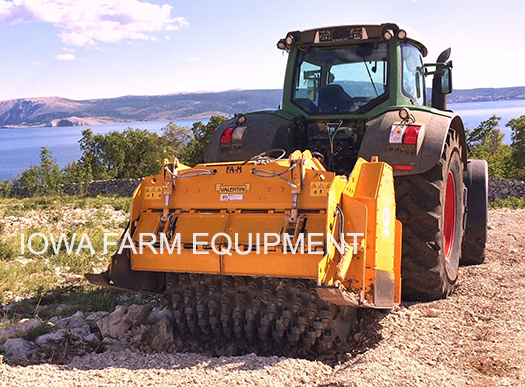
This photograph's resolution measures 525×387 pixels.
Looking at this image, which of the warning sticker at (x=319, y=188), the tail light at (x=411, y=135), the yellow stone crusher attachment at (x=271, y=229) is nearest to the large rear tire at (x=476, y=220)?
the tail light at (x=411, y=135)

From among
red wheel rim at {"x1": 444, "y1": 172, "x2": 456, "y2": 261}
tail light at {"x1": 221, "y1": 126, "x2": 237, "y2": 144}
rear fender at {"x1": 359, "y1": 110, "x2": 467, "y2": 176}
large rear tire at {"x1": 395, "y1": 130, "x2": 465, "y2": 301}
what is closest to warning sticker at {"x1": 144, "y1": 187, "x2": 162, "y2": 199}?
tail light at {"x1": 221, "y1": 126, "x2": 237, "y2": 144}

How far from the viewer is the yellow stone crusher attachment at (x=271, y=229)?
3.81m

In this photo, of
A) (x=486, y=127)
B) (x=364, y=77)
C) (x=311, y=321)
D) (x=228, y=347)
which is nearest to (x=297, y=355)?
(x=311, y=321)

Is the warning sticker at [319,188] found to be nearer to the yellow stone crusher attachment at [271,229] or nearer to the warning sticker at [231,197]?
the yellow stone crusher attachment at [271,229]

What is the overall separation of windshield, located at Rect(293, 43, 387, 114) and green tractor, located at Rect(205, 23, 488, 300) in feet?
0.03

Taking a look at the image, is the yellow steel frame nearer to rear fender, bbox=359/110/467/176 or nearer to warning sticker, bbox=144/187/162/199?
warning sticker, bbox=144/187/162/199

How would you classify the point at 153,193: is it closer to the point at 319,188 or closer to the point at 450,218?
the point at 319,188

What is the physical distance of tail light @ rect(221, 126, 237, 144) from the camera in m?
5.73

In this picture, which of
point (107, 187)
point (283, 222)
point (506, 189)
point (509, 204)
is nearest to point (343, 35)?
point (283, 222)

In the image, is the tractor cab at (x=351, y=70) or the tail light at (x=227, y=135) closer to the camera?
the tractor cab at (x=351, y=70)

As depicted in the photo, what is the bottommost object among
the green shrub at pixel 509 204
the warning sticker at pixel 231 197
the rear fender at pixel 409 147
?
the green shrub at pixel 509 204

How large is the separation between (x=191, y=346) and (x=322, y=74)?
3.15 meters

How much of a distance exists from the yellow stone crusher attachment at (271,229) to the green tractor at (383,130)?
45 cm

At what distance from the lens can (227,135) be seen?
5.75m
